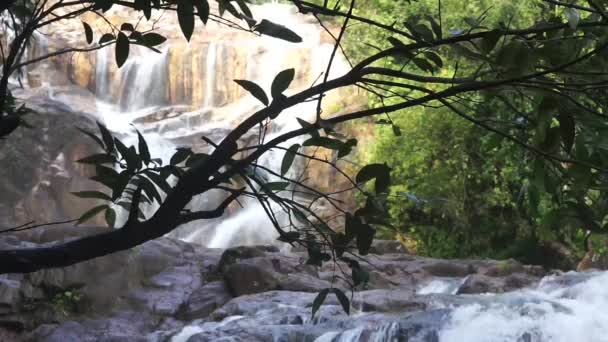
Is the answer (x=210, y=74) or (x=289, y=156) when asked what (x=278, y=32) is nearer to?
(x=289, y=156)

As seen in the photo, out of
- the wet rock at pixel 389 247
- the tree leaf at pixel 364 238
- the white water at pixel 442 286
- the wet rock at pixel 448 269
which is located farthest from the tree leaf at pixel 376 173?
the wet rock at pixel 389 247

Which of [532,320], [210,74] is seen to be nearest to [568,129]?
[532,320]

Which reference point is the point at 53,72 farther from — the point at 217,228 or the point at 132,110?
the point at 217,228

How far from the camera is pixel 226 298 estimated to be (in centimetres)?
916

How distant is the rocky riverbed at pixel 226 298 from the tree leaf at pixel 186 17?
5.59 meters

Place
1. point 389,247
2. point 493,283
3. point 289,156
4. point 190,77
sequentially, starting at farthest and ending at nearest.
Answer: point 190,77, point 389,247, point 493,283, point 289,156

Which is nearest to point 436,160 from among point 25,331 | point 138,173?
point 25,331

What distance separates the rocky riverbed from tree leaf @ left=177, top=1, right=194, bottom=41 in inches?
220

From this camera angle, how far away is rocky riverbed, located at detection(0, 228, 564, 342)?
6.98 metres

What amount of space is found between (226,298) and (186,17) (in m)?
8.18

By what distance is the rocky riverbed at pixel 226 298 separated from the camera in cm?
698

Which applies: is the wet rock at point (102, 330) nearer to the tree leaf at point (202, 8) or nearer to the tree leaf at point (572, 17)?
the tree leaf at point (202, 8)

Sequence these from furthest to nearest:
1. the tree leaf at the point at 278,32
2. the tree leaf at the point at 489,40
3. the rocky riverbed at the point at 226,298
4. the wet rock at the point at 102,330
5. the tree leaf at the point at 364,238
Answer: the wet rock at the point at 102,330 → the rocky riverbed at the point at 226,298 → the tree leaf at the point at 364,238 → the tree leaf at the point at 278,32 → the tree leaf at the point at 489,40

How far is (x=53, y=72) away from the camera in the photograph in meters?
18.2
